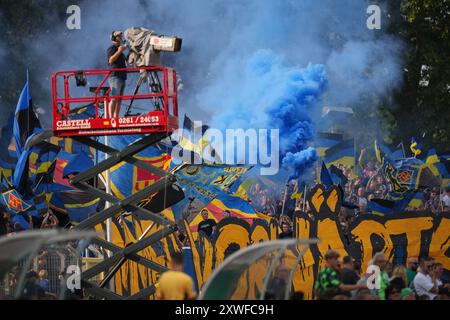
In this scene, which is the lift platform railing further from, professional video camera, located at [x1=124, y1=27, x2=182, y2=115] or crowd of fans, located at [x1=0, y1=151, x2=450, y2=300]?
crowd of fans, located at [x1=0, y1=151, x2=450, y2=300]

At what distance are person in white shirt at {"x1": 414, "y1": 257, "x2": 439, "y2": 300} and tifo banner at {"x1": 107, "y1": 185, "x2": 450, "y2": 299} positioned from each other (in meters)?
1.90

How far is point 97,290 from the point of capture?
24.5 m

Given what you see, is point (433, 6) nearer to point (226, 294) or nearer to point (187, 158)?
point (187, 158)

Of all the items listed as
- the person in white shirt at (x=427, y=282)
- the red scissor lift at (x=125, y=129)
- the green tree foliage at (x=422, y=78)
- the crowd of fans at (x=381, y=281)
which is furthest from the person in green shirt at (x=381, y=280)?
the green tree foliage at (x=422, y=78)

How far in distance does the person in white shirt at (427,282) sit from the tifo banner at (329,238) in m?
1.90

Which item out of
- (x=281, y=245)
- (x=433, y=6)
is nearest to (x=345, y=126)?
(x=433, y=6)

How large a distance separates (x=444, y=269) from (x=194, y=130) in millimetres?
12939

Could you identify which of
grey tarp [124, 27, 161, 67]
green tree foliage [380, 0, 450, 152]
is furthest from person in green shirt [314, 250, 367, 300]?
green tree foliage [380, 0, 450, 152]

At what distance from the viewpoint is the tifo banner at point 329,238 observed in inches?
1026

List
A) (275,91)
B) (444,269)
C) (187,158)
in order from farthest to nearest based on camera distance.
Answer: (275,91) < (187,158) < (444,269)

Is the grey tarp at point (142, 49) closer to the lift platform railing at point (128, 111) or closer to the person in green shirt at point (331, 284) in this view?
the lift platform railing at point (128, 111)

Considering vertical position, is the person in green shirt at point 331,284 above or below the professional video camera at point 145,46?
below

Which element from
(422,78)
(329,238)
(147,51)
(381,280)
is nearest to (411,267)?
(329,238)

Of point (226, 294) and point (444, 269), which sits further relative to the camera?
point (444, 269)
